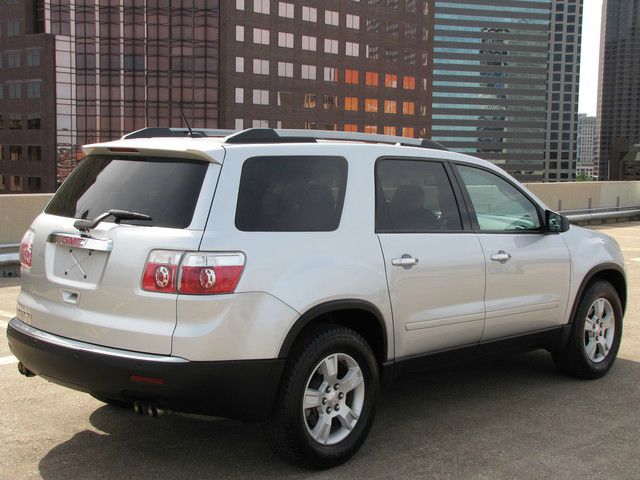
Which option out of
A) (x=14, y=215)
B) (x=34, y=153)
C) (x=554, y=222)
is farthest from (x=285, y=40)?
(x=554, y=222)

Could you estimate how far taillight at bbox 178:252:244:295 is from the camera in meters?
3.40

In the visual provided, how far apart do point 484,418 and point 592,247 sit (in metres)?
1.71

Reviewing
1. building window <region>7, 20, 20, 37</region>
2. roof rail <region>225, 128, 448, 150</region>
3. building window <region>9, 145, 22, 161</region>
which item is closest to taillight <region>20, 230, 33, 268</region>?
roof rail <region>225, 128, 448, 150</region>

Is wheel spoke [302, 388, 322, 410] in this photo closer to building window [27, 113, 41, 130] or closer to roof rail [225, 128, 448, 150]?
roof rail [225, 128, 448, 150]

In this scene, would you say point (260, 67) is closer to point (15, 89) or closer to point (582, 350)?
A: point (15, 89)

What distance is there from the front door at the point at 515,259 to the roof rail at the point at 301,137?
1.35ft

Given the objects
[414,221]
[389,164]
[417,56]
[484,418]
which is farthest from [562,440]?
[417,56]

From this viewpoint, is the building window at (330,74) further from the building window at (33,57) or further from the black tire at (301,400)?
the black tire at (301,400)

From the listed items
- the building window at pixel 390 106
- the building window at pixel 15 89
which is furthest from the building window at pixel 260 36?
the building window at pixel 15 89

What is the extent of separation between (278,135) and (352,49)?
351 ft

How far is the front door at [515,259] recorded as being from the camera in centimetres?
480

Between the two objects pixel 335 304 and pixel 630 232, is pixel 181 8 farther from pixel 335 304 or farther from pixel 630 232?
pixel 335 304

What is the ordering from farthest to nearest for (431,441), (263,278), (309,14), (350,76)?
(350,76) → (309,14) → (431,441) → (263,278)

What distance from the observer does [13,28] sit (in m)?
97.1
